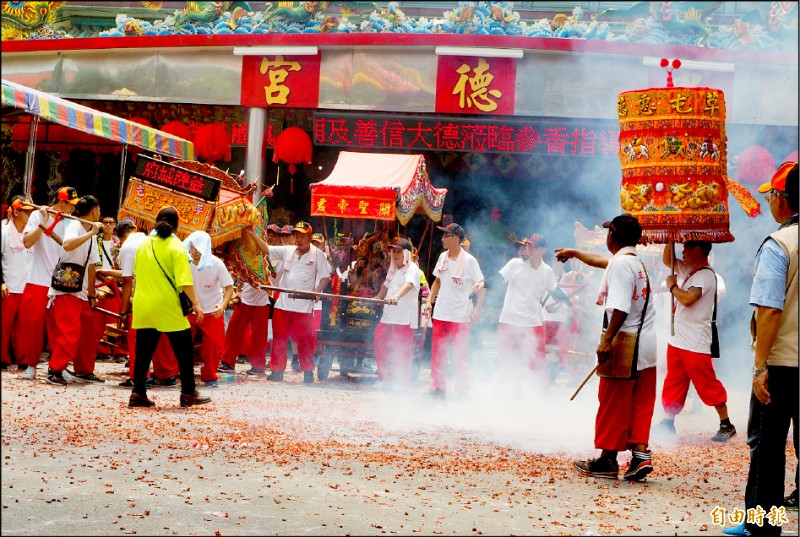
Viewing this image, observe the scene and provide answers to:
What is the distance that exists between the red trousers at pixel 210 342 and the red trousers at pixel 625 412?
5.05 metres

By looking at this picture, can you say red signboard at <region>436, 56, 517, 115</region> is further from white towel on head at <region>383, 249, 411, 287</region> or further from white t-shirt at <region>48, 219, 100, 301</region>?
white t-shirt at <region>48, 219, 100, 301</region>

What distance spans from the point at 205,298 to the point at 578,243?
5670 millimetres

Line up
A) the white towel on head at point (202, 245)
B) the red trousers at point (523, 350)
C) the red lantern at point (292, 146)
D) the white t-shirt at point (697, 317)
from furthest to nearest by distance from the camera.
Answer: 1. the red lantern at point (292, 146)
2. the red trousers at point (523, 350)
3. the white towel on head at point (202, 245)
4. the white t-shirt at point (697, 317)

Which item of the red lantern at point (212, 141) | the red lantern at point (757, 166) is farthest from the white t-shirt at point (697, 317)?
the red lantern at point (212, 141)

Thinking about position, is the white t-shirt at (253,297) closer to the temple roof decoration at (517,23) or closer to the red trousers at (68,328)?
the red trousers at (68,328)

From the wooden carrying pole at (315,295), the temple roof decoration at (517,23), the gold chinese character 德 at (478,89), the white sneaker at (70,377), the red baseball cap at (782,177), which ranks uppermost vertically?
the temple roof decoration at (517,23)

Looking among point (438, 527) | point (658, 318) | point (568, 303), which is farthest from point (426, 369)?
point (438, 527)

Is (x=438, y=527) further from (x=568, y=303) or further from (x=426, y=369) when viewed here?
(x=426, y=369)

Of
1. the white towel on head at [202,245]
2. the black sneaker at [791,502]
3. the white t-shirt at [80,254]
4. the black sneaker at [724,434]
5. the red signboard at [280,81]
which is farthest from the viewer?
the red signboard at [280,81]

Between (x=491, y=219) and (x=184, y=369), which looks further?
(x=491, y=219)

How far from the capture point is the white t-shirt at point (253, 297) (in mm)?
11344

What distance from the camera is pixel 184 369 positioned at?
8719 mm

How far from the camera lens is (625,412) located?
646cm

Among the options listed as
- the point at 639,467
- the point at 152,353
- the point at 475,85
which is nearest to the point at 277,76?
the point at 475,85
